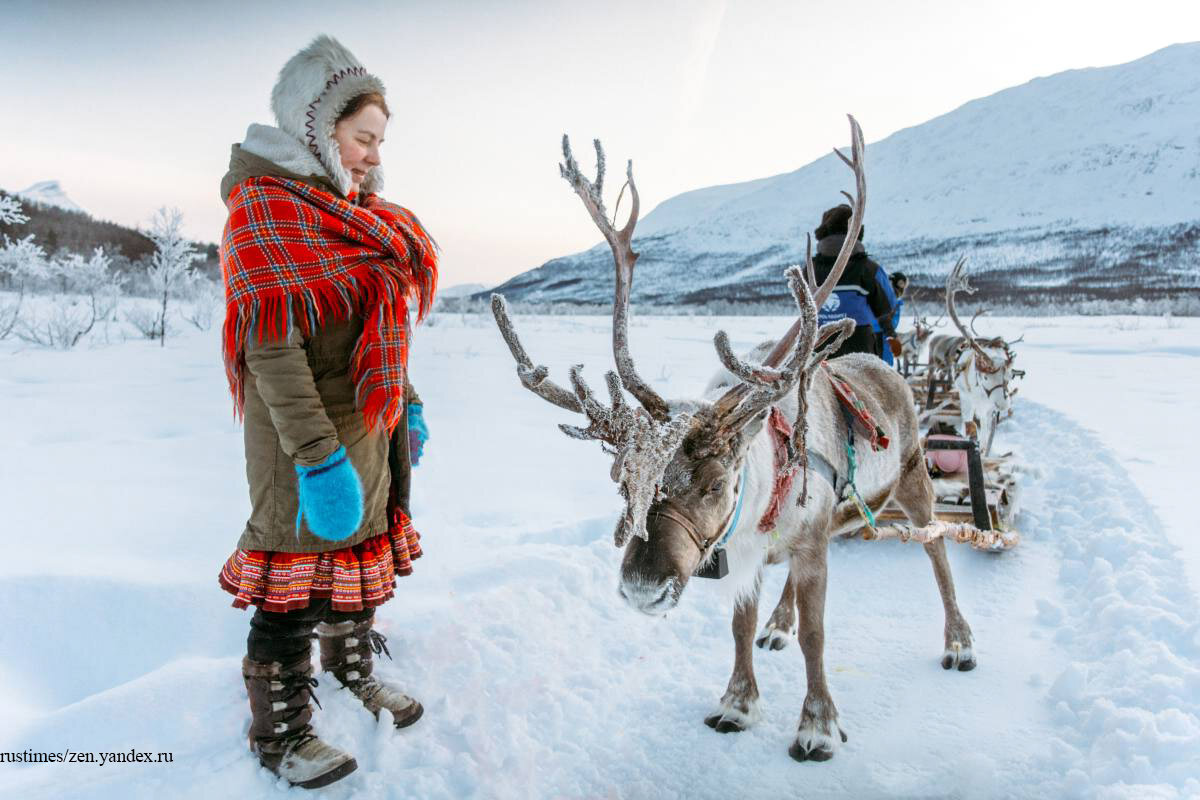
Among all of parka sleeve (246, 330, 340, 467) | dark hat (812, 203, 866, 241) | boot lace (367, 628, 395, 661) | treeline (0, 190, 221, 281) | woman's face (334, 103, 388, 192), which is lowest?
boot lace (367, 628, 395, 661)

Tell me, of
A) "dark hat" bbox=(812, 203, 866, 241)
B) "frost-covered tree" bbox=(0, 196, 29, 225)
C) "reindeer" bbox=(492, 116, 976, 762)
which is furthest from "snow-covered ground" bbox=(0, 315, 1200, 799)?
"frost-covered tree" bbox=(0, 196, 29, 225)

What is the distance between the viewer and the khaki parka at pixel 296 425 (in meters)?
1.93

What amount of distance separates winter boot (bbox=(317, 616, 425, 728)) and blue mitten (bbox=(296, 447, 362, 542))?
695mm

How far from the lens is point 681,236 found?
5271 inches

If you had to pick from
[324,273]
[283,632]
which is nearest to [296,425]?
[324,273]

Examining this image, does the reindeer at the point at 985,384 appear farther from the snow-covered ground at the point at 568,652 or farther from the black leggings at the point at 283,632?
the black leggings at the point at 283,632

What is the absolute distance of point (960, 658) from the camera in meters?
3.29

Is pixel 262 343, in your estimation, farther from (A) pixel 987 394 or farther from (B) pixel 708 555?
(A) pixel 987 394

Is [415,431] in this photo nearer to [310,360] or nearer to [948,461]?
[310,360]

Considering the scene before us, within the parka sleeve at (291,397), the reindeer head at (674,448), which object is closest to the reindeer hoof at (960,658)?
the reindeer head at (674,448)

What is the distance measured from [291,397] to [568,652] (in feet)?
6.17

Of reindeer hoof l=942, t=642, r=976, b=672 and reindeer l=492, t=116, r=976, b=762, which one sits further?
reindeer hoof l=942, t=642, r=976, b=672

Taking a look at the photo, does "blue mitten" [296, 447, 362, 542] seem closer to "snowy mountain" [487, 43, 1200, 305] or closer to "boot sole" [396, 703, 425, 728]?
"boot sole" [396, 703, 425, 728]

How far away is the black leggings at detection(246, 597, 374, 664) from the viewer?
2.16 m
